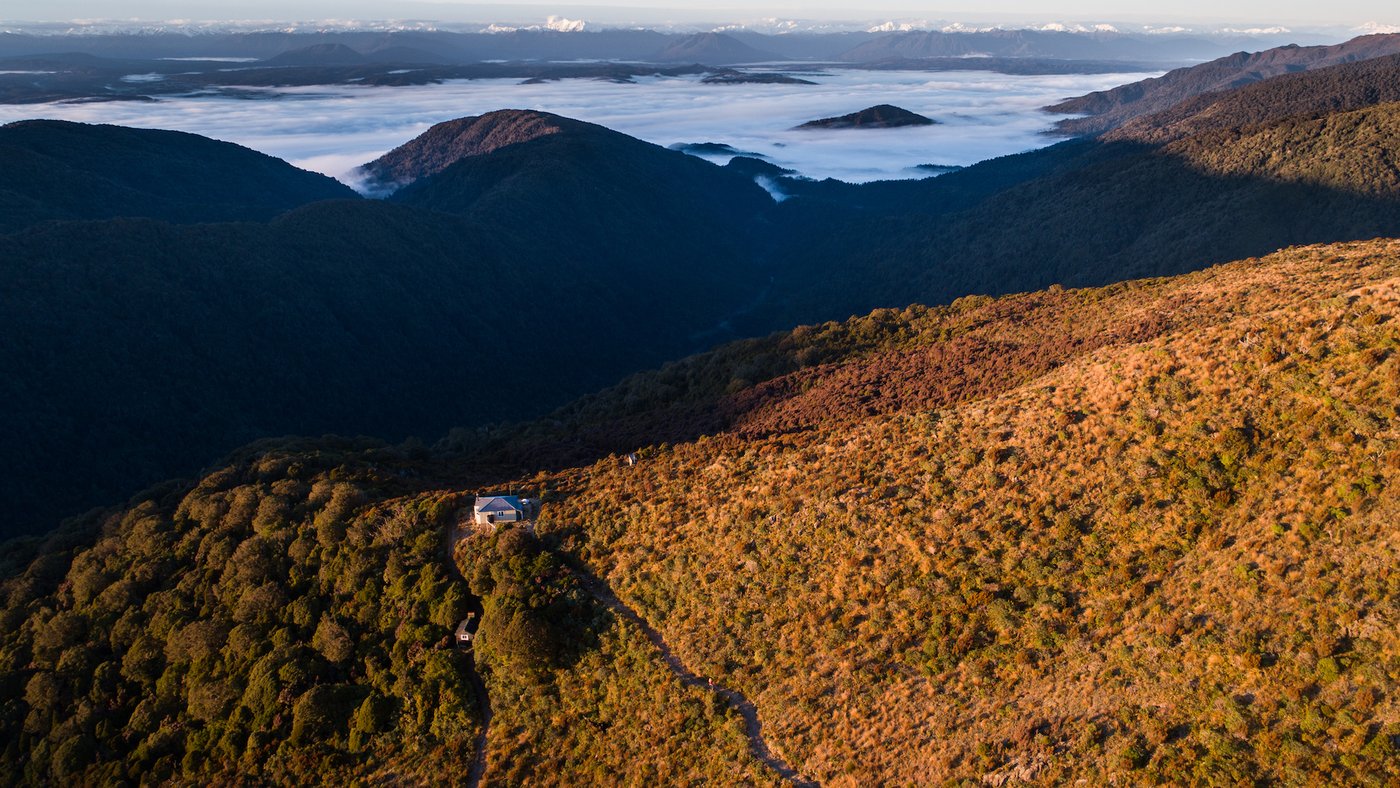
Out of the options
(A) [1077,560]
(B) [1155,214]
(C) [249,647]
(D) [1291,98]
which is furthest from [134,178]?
(D) [1291,98]

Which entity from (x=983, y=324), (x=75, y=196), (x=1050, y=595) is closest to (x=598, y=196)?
(x=75, y=196)

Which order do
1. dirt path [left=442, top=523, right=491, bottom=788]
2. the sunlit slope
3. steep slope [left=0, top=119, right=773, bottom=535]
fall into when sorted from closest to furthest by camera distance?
the sunlit slope, dirt path [left=442, top=523, right=491, bottom=788], steep slope [left=0, top=119, right=773, bottom=535]

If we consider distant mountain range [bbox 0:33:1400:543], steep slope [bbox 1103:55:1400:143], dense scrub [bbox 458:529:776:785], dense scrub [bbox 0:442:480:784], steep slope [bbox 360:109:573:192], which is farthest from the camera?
steep slope [bbox 360:109:573:192]

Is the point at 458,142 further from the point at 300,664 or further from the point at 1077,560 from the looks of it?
the point at 1077,560

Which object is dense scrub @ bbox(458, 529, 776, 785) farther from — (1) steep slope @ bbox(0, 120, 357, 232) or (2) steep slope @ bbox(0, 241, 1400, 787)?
(1) steep slope @ bbox(0, 120, 357, 232)

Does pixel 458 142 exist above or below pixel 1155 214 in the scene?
above

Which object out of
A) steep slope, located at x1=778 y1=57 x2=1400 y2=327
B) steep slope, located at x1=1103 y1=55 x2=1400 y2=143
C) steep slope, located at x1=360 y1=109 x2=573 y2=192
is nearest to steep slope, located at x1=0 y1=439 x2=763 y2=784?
steep slope, located at x1=778 y1=57 x2=1400 y2=327

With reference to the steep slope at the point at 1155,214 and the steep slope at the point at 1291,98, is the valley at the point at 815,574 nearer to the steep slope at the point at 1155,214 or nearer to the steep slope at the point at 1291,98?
the steep slope at the point at 1155,214
